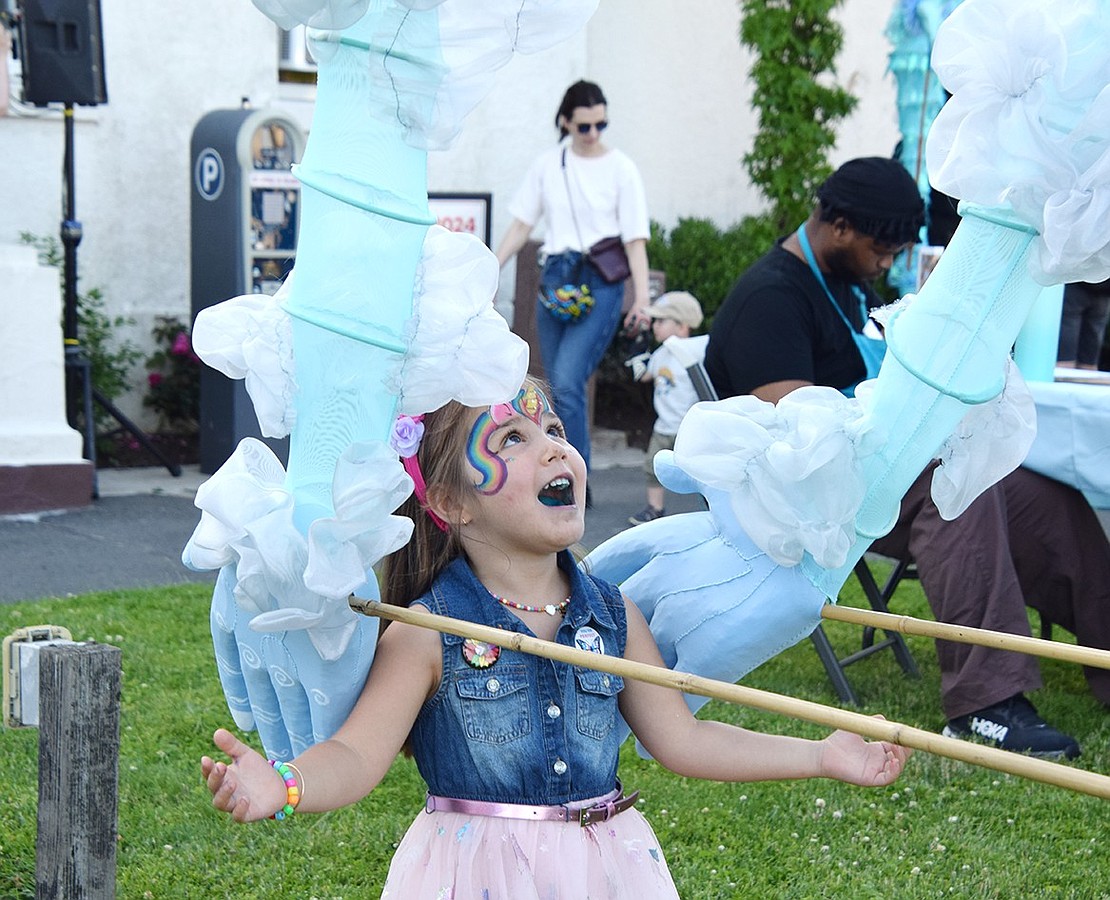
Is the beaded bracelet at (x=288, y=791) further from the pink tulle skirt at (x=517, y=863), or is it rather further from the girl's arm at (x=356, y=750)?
the pink tulle skirt at (x=517, y=863)

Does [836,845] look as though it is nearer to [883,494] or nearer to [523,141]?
[883,494]

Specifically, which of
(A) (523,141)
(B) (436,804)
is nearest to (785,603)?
(B) (436,804)

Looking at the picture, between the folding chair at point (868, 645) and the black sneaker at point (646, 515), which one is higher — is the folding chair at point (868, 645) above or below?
above

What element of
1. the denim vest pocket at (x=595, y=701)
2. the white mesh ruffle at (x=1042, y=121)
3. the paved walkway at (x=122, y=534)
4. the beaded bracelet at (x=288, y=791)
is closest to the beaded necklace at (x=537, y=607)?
the denim vest pocket at (x=595, y=701)

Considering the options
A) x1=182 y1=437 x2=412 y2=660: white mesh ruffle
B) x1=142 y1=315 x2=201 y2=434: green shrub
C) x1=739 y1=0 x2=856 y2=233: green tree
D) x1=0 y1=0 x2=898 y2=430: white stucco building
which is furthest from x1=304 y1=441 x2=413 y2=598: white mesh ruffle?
x1=739 y1=0 x2=856 y2=233: green tree

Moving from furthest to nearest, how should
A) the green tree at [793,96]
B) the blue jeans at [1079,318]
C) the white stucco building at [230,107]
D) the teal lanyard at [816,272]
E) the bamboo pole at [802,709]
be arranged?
the green tree at [793,96]
the white stucco building at [230,107]
the blue jeans at [1079,318]
the teal lanyard at [816,272]
the bamboo pole at [802,709]

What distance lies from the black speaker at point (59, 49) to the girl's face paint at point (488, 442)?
18.4 ft

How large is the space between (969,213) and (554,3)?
24.1 inches

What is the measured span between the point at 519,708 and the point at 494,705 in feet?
0.12

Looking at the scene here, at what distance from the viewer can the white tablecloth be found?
424 centimetres

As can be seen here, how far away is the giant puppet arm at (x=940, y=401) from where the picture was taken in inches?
74.0

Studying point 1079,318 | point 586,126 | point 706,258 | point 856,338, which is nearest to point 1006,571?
point 856,338

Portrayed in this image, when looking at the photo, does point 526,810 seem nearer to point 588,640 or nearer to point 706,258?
point 588,640

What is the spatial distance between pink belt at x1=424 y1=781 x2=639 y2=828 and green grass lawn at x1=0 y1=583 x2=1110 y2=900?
3.78 feet
